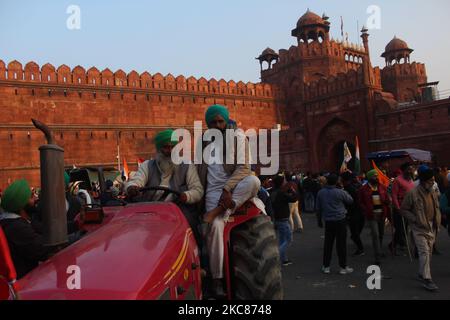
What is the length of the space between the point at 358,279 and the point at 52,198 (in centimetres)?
510

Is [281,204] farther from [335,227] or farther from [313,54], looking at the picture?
[313,54]

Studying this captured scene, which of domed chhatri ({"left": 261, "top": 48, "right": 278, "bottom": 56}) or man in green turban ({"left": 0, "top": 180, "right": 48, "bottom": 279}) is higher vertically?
domed chhatri ({"left": 261, "top": 48, "right": 278, "bottom": 56})

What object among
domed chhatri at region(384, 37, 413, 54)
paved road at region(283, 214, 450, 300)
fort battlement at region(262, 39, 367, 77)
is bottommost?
paved road at region(283, 214, 450, 300)

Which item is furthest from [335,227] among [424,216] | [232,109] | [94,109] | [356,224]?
[232,109]

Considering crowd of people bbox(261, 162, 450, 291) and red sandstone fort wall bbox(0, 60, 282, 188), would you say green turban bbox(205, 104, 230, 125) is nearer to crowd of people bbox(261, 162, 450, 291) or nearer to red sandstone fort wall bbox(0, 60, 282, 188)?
crowd of people bbox(261, 162, 450, 291)

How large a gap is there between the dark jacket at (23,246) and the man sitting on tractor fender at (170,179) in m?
0.74

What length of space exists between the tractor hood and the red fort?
21.4 meters

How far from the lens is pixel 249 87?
3425cm

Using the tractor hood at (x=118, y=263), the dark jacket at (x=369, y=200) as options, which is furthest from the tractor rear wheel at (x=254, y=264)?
the dark jacket at (x=369, y=200)

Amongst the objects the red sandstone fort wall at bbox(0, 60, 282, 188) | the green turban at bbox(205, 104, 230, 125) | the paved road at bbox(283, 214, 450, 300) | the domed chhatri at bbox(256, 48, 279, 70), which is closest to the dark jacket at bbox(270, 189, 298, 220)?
the paved road at bbox(283, 214, 450, 300)

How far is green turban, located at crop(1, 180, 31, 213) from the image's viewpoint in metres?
2.96

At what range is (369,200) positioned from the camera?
7.27 metres

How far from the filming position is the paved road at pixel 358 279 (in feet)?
16.9

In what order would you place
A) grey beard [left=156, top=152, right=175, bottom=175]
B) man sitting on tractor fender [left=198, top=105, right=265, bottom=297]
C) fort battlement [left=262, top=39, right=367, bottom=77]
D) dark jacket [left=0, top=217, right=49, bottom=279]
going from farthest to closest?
fort battlement [left=262, top=39, right=367, bottom=77], grey beard [left=156, top=152, right=175, bottom=175], man sitting on tractor fender [left=198, top=105, right=265, bottom=297], dark jacket [left=0, top=217, right=49, bottom=279]
